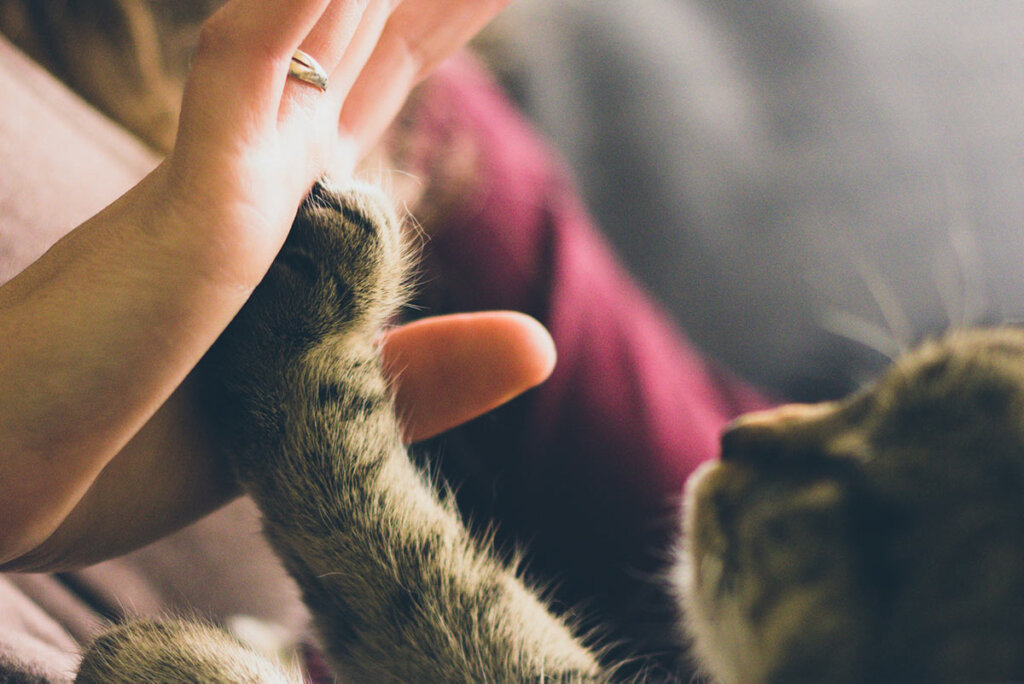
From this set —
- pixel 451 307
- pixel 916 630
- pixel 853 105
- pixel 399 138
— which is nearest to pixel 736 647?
pixel 916 630

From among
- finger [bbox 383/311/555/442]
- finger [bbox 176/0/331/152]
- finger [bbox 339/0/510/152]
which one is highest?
finger [bbox 339/0/510/152]

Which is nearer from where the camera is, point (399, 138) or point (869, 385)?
point (869, 385)

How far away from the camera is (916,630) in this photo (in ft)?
0.92

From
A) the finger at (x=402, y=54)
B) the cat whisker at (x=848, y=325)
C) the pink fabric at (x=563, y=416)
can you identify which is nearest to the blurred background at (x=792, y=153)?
the cat whisker at (x=848, y=325)

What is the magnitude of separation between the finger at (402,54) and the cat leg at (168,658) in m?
0.31

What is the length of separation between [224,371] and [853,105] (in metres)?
0.73

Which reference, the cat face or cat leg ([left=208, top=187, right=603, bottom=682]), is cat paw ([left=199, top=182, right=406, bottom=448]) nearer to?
cat leg ([left=208, top=187, right=603, bottom=682])

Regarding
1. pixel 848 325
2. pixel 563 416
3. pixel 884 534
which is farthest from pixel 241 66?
pixel 848 325

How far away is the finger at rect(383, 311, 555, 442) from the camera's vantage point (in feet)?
1.54

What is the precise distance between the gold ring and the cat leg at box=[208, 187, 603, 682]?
5cm

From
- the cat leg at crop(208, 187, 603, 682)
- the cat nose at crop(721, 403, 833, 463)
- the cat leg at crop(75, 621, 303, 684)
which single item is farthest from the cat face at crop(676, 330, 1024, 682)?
the cat leg at crop(75, 621, 303, 684)

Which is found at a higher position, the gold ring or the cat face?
the gold ring

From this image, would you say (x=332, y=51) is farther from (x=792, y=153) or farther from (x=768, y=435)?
(x=792, y=153)

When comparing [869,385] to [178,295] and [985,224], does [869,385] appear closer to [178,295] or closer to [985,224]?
[178,295]
